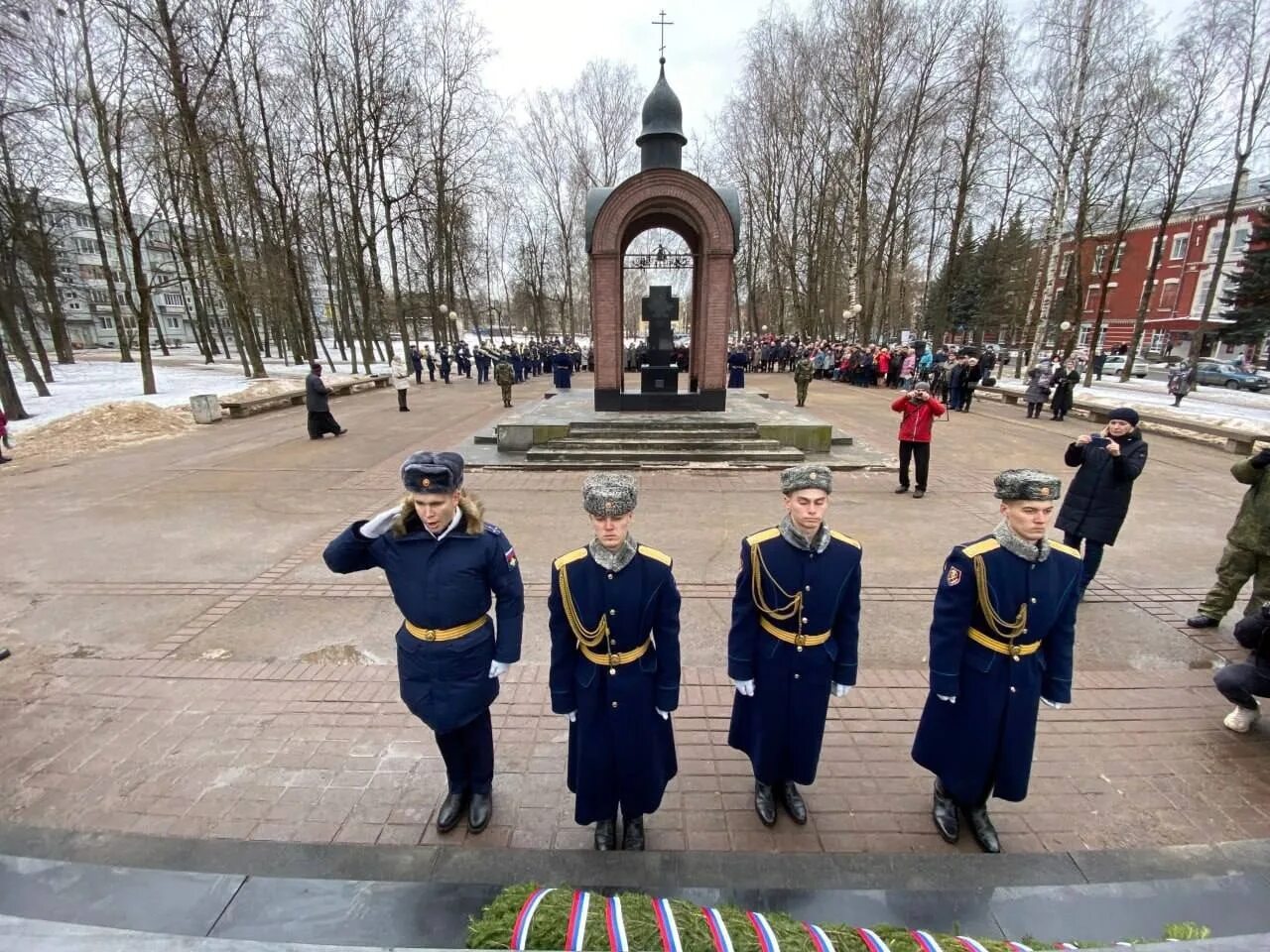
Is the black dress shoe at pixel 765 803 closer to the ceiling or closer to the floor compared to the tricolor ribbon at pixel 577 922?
closer to the floor

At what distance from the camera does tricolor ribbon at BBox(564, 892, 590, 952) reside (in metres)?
1.39

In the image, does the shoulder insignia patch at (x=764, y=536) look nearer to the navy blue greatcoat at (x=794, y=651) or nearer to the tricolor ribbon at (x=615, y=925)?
the navy blue greatcoat at (x=794, y=651)

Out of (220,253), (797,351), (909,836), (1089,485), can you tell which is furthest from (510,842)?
(797,351)

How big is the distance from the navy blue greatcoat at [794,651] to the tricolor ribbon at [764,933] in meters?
1.27

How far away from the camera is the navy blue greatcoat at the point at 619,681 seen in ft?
8.11

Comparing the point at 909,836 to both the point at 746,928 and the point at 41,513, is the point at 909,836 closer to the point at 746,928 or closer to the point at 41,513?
the point at 746,928

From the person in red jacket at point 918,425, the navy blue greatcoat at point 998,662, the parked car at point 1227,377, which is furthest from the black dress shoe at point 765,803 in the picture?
the parked car at point 1227,377

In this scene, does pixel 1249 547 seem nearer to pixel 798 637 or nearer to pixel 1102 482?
pixel 1102 482

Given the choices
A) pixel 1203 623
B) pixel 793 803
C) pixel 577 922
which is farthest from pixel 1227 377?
pixel 577 922

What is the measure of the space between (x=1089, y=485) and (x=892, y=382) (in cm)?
2142

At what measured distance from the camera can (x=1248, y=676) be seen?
3.34m

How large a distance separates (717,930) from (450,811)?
1.86 meters

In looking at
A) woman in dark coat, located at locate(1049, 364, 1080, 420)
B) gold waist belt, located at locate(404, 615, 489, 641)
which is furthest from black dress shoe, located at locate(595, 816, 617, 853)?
woman in dark coat, located at locate(1049, 364, 1080, 420)

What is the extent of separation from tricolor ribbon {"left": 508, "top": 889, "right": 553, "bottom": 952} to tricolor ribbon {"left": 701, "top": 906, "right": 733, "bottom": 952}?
45 centimetres
